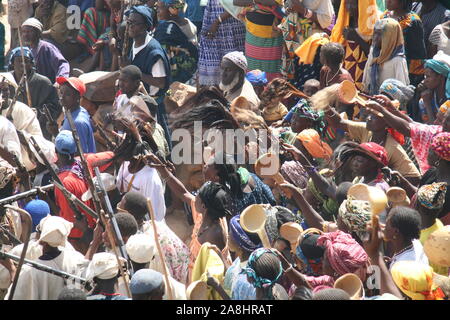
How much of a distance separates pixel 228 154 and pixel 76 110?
2.15 meters

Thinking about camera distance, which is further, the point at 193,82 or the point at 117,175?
the point at 193,82

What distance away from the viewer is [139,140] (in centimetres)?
776

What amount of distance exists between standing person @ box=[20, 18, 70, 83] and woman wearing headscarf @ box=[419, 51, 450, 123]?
4180 millimetres

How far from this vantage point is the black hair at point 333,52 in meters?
9.18

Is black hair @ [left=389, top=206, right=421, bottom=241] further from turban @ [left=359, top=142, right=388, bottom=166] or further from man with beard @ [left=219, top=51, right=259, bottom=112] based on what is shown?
man with beard @ [left=219, top=51, right=259, bottom=112]

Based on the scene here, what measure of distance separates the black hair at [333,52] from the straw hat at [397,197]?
2.56 m

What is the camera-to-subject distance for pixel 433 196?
6.42m

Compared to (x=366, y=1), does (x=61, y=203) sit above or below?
below

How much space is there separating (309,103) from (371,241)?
99.2 inches

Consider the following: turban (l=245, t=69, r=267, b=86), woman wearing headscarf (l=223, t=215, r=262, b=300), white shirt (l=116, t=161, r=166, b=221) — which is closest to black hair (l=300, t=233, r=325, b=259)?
woman wearing headscarf (l=223, t=215, r=262, b=300)

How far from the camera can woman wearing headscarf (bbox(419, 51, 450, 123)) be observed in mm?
8711
